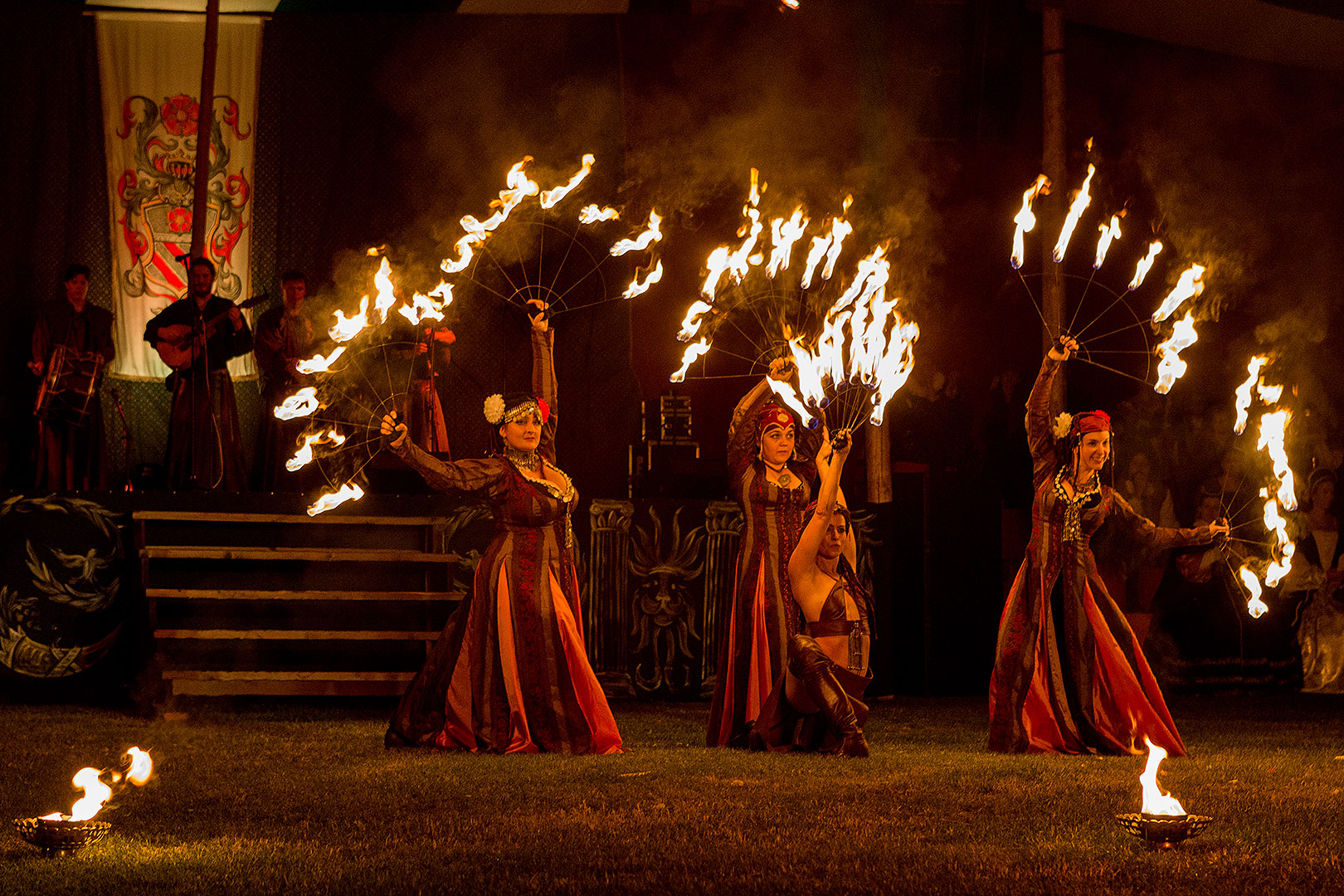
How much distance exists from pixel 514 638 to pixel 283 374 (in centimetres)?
393

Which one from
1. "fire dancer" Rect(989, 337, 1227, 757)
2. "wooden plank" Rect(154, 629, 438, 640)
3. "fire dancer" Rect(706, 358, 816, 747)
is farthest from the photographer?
A: "wooden plank" Rect(154, 629, 438, 640)

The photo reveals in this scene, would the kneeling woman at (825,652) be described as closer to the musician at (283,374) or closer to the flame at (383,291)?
the flame at (383,291)

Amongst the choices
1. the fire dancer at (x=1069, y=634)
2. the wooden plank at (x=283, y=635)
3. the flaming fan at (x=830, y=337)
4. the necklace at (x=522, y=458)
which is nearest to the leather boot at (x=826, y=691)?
the fire dancer at (x=1069, y=634)

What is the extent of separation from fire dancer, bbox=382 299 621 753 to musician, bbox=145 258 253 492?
125 inches

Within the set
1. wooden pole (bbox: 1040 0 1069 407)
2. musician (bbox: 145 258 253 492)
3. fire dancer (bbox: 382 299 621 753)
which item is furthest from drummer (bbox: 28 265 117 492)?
wooden pole (bbox: 1040 0 1069 407)

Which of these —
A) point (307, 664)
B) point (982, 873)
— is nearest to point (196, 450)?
point (307, 664)

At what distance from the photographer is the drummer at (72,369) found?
30.6 ft

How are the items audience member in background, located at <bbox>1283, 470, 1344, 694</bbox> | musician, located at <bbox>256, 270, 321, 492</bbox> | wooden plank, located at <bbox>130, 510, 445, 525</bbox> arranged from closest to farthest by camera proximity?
wooden plank, located at <bbox>130, 510, 445, 525</bbox>
audience member in background, located at <bbox>1283, 470, 1344, 694</bbox>
musician, located at <bbox>256, 270, 321, 492</bbox>

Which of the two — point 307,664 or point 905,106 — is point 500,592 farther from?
point 905,106

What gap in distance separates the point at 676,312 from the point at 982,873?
7.41 meters

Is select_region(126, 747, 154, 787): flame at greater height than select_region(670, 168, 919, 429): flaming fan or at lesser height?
lesser

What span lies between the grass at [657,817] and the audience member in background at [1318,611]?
8.51ft

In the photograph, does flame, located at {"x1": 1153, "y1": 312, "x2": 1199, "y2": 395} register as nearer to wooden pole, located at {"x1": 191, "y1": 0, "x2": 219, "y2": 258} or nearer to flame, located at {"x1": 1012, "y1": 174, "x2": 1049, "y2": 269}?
flame, located at {"x1": 1012, "y1": 174, "x2": 1049, "y2": 269}

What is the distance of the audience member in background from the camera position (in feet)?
30.9
